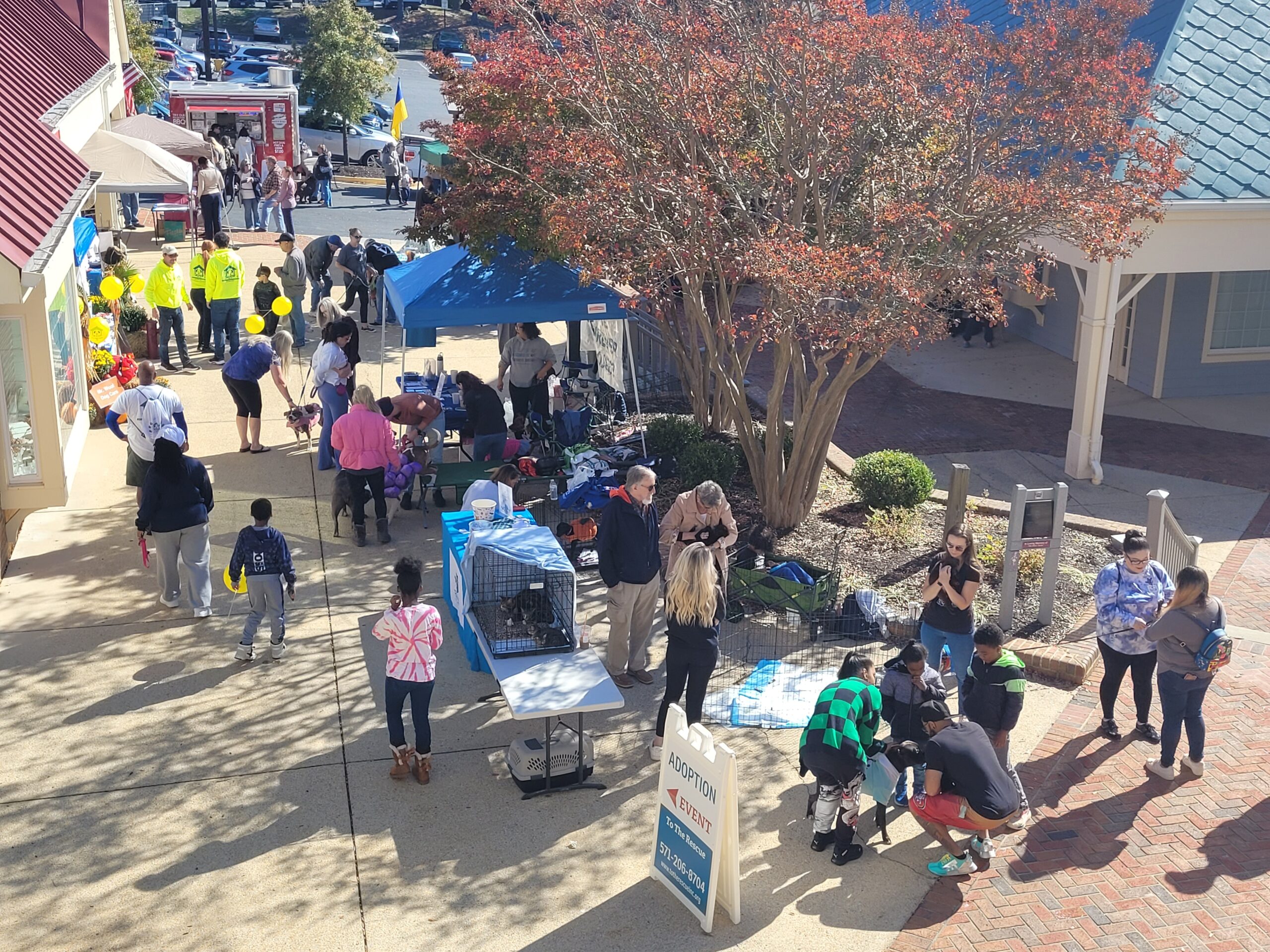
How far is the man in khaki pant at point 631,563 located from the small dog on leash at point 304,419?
19.2 feet

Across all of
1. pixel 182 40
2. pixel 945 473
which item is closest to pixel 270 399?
pixel 945 473

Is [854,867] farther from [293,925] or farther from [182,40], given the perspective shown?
[182,40]

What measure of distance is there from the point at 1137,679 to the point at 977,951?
2.96 metres

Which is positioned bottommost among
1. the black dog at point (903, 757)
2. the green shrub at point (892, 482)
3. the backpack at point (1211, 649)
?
the black dog at point (903, 757)

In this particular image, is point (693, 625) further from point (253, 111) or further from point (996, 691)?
point (253, 111)

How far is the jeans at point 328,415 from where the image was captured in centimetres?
1386

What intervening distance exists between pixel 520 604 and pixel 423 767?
4.77ft

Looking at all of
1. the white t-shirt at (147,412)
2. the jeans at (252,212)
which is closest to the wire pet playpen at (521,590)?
the white t-shirt at (147,412)

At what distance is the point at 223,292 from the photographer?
56.5 feet

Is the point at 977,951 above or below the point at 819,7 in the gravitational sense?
below

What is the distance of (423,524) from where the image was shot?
12828 millimetres

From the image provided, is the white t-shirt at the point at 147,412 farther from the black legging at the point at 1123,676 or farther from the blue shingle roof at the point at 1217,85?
the blue shingle roof at the point at 1217,85

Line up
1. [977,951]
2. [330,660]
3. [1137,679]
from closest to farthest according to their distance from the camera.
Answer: [977,951] < [1137,679] < [330,660]

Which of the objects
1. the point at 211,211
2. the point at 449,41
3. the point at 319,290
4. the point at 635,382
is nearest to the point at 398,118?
the point at 211,211
